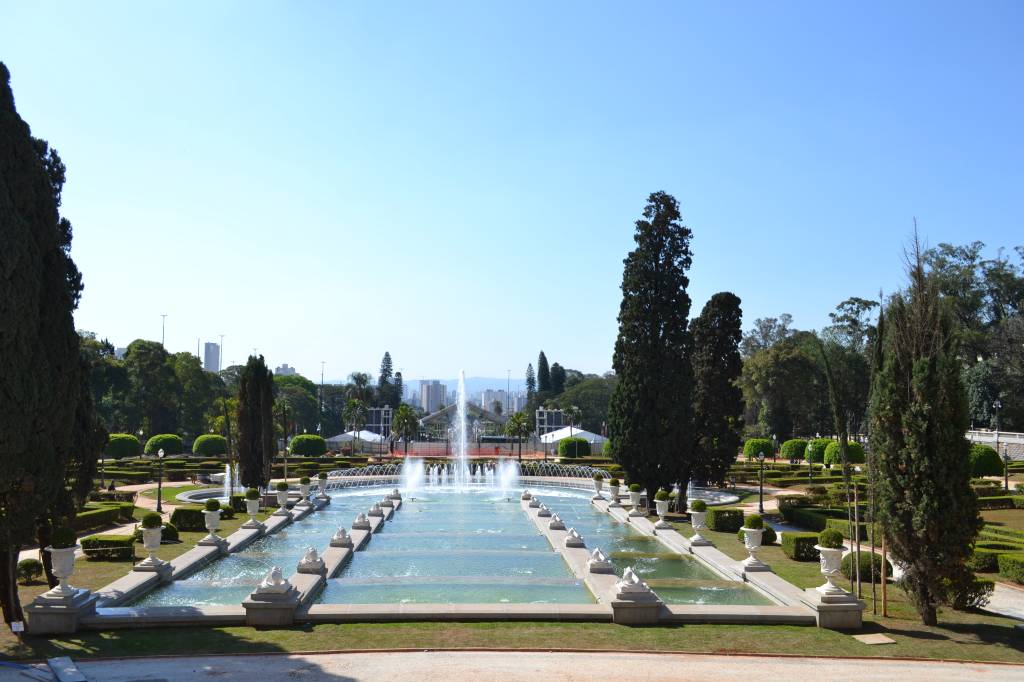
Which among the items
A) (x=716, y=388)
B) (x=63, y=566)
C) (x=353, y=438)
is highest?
(x=716, y=388)

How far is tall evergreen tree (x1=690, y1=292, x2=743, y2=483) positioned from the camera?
105 ft

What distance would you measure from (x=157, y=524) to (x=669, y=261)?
19.6 metres

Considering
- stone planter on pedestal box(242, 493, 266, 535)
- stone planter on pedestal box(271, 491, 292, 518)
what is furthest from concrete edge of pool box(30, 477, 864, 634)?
stone planter on pedestal box(271, 491, 292, 518)

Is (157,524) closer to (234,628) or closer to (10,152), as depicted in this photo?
(234,628)

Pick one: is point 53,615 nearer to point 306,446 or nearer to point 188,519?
point 188,519

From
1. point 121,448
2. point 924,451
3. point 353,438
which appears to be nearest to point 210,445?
point 121,448

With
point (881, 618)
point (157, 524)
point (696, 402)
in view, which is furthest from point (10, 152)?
point (696, 402)

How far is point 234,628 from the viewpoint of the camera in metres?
12.7

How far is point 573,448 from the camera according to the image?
64250mm

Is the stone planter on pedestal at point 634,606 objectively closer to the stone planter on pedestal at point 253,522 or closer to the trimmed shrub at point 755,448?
the stone planter on pedestal at point 253,522

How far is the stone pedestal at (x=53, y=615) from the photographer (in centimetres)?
1222

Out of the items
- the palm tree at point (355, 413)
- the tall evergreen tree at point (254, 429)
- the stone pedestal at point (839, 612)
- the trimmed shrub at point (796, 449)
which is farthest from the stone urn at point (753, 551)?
the palm tree at point (355, 413)

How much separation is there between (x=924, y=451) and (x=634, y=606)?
531 cm

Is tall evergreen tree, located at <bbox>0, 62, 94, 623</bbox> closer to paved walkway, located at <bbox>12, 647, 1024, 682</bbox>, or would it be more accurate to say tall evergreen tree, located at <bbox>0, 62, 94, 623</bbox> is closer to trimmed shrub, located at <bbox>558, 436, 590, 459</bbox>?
paved walkway, located at <bbox>12, 647, 1024, 682</bbox>
